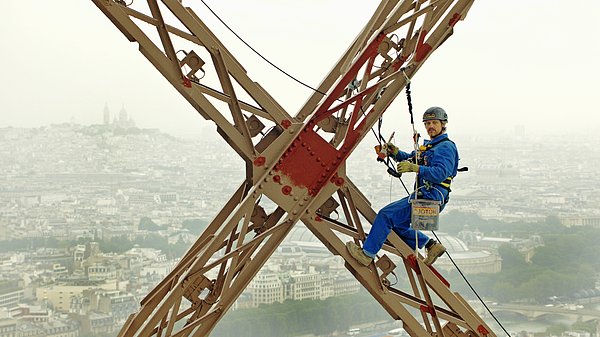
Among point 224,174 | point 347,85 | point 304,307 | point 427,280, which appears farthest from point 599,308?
point 347,85

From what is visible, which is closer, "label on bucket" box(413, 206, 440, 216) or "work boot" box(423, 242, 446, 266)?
"label on bucket" box(413, 206, 440, 216)

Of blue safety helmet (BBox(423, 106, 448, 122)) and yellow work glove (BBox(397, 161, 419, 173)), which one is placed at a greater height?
blue safety helmet (BBox(423, 106, 448, 122))

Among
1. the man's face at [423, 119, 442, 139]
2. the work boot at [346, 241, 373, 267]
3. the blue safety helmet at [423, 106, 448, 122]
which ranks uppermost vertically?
the blue safety helmet at [423, 106, 448, 122]

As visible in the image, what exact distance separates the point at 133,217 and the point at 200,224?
971 millimetres

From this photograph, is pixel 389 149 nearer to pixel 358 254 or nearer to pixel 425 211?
pixel 425 211

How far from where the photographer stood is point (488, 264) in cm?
1110

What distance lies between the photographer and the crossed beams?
495cm

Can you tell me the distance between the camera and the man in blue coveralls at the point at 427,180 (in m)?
5.18

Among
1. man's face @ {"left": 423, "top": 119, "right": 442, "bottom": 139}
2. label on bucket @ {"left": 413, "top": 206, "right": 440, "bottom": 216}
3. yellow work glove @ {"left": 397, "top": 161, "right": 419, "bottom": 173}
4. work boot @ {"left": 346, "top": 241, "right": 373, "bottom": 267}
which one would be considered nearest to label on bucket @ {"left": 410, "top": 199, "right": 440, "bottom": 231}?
label on bucket @ {"left": 413, "top": 206, "right": 440, "bottom": 216}

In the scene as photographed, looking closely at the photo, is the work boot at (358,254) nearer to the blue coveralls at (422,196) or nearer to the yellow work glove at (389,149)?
the blue coveralls at (422,196)

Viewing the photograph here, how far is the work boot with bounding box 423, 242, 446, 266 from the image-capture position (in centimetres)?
543

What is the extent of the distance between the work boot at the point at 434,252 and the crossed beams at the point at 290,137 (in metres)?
0.06

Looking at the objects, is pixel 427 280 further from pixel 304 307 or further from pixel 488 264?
pixel 488 264

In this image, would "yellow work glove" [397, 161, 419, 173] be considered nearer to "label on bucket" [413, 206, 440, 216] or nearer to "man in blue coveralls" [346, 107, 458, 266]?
"man in blue coveralls" [346, 107, 458, 266]
